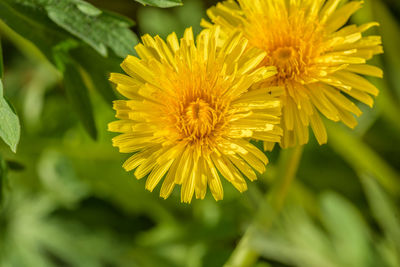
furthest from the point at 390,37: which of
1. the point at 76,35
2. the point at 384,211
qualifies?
the point at 76,35

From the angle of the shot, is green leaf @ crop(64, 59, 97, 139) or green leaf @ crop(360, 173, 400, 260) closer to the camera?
green leaf @ crop(64, 59, 97, 139)

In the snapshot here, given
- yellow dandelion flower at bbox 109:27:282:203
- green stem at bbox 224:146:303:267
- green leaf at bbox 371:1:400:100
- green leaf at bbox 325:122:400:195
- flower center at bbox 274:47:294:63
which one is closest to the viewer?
yellow dandelion flower at bbox 109:27:282:203

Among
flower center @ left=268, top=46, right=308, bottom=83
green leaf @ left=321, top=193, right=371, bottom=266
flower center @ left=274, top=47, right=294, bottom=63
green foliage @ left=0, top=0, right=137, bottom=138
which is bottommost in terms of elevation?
green leaf @ left=321, top=193, right=371, bottom=266

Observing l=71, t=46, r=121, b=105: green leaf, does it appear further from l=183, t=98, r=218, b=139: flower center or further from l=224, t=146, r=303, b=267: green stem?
l=224, t=146, r=303, b=267: green stem

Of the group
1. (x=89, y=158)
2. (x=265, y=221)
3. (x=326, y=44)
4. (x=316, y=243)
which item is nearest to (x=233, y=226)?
(x=265, y=221)

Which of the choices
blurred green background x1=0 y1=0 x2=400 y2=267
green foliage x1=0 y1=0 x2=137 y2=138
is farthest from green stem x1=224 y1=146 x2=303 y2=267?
green foliage x1=0 y1=0 x2=137 y2=138

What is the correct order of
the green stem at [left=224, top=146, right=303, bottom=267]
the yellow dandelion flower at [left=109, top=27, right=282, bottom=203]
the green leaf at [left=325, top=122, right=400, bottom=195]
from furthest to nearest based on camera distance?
1. the green leaf at [left=325, top=122, right=400, bottom=195]
2. the green stem at [left=224, top=146, right=303, bottom=267]
3. the yellow dandelion flower at [left=109, top=27, right=282, bottom=203]

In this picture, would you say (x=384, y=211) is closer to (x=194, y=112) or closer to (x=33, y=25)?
(x=194, y=112)

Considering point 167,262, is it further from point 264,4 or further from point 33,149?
point 264,4
